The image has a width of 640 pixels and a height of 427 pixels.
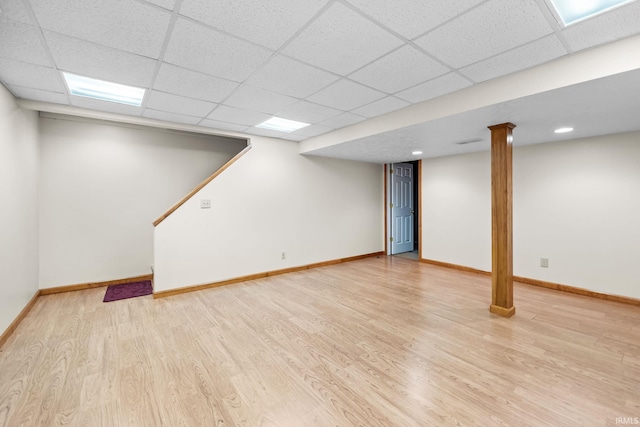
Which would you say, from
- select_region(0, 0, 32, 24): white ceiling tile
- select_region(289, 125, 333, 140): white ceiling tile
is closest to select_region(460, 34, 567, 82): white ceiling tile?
select_region(289, 125, 333, 140): white ceiling tile

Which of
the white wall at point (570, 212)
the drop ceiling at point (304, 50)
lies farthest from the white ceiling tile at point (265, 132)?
the white wall at point (570, 212)

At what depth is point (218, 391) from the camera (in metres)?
1.80

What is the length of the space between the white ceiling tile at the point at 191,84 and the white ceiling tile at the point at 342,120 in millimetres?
1391

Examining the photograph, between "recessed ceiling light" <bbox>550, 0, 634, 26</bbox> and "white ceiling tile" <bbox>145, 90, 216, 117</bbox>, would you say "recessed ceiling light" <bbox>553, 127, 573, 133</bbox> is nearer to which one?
"recessed ceiling light" <bbox>550, 0, 634, 26</bbox>

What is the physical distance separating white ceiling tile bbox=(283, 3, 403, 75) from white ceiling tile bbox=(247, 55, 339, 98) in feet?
0.37

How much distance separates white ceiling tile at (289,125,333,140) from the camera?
399 cm

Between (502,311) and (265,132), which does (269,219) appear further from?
(502,311)

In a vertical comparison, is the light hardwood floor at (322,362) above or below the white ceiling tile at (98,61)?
below

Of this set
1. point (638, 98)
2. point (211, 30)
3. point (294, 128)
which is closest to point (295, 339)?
point (211, 30)

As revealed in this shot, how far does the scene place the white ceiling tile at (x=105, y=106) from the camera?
2924mm

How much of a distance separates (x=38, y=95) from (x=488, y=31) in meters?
4.14

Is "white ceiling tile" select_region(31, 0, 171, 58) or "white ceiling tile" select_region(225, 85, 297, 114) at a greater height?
"white ceiling tile" select_region(225, 85, 297, 114)

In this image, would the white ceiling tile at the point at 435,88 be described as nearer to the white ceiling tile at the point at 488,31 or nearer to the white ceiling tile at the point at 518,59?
the white ceiling tile at the point at 518,59

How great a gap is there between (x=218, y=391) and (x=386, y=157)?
15.4 feet
